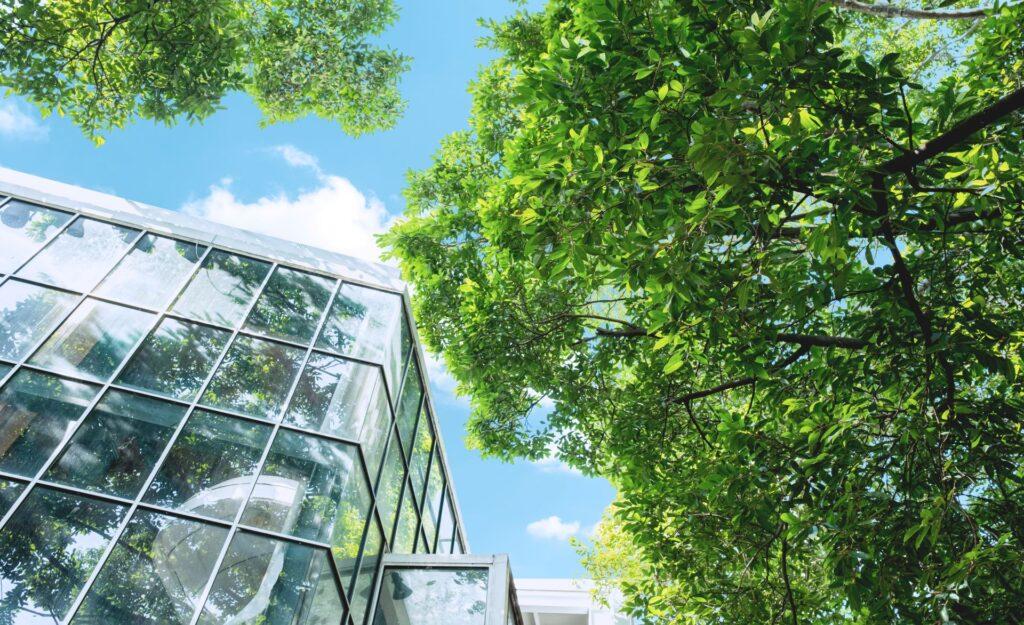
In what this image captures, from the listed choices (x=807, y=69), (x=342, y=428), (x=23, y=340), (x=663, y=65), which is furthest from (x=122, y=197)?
(x=807, y=69)

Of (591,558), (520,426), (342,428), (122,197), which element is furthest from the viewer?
(591,558)

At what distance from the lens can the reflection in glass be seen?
869 cm

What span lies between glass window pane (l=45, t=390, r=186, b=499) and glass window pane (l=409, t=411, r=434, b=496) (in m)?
4.02

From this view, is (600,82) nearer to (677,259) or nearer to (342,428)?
(677,259)

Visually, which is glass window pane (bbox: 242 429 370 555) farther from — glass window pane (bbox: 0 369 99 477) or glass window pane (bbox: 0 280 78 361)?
glass window pane (bbox: 0 280 78 361)

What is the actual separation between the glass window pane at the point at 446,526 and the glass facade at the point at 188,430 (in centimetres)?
217

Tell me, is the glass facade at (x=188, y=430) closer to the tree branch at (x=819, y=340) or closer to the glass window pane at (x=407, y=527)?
the glass window pane at (x=407, y=527)

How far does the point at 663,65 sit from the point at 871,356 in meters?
3.25

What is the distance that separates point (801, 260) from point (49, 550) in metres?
7.17

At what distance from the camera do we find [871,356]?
20.7 feet

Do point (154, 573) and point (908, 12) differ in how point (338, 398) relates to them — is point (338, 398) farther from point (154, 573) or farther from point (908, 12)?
point (908, 12)

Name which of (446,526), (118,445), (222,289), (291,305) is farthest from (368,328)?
(446,526)

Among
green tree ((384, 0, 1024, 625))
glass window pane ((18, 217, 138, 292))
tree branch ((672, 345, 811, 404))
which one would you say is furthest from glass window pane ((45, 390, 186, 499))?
tree branch ((672, 345, 811, 404))

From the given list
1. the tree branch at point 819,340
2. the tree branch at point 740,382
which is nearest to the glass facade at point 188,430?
the tree branch at point 740,382
